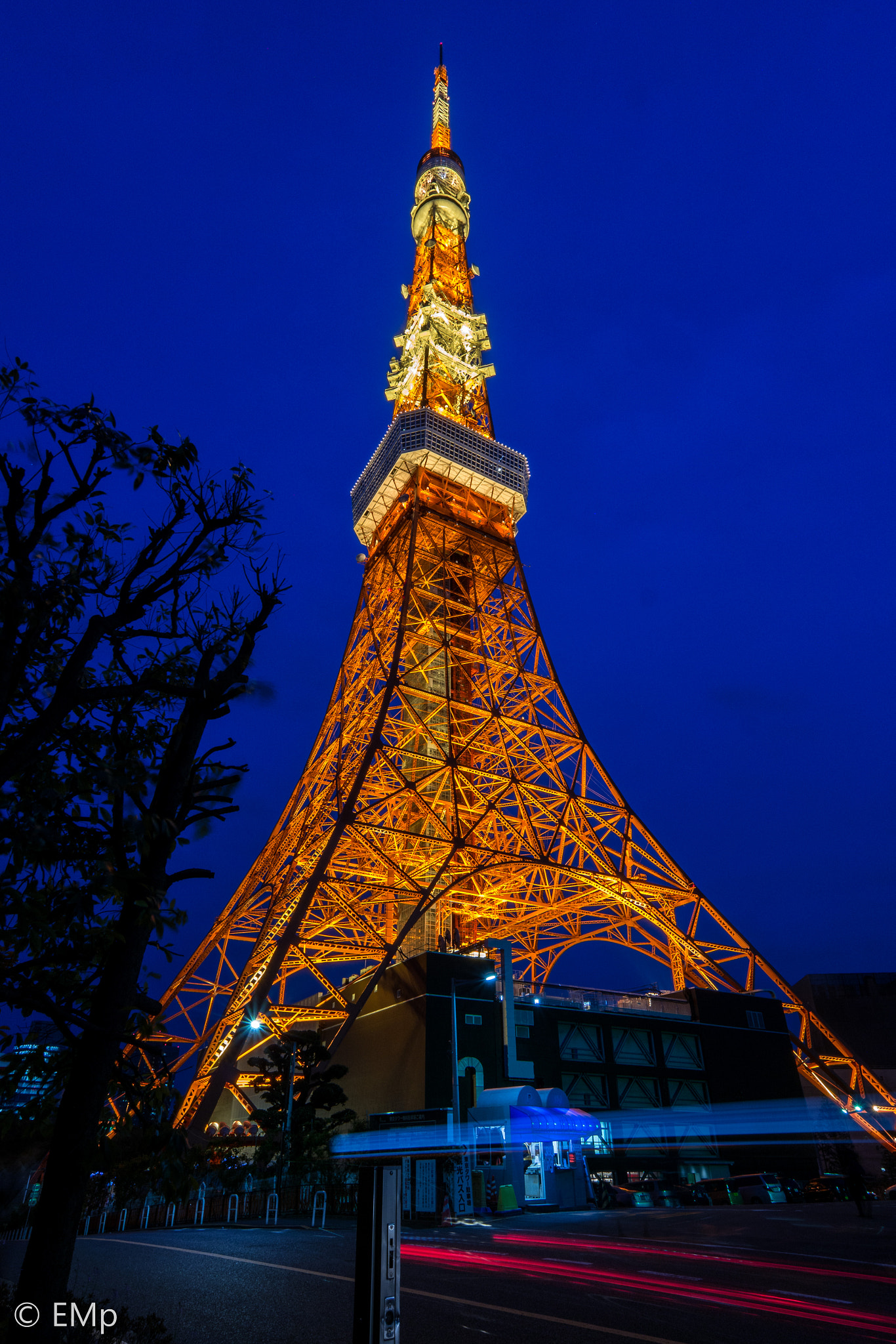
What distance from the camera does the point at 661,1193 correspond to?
817 inches

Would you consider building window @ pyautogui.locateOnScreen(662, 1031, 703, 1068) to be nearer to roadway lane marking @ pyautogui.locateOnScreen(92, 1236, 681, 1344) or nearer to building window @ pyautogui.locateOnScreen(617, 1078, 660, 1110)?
building window @ pyautogui.locateOnScreen(617, 1078, 660, 1110)

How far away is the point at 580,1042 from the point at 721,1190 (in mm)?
5681

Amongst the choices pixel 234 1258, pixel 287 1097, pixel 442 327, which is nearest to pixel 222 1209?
pixel 287 1097

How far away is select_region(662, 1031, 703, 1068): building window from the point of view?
27078 mm

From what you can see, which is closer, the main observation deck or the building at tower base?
the building at tower base

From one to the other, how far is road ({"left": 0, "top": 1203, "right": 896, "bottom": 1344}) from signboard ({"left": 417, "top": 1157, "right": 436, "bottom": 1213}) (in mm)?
3222

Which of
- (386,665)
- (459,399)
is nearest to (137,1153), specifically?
(386,665)

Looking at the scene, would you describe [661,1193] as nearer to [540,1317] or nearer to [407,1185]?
[407,1185]

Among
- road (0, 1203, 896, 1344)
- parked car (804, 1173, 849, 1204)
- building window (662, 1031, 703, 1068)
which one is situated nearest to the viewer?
road (0, 1203, 896, 1344)

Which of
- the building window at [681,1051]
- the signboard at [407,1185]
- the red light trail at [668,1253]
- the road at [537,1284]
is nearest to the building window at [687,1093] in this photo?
the building window at [681,1051]

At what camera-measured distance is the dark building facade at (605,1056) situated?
72.5 ft

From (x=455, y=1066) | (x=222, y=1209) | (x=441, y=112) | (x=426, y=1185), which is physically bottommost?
(x=222, y=1209)

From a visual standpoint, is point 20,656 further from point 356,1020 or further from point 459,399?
point 459,399

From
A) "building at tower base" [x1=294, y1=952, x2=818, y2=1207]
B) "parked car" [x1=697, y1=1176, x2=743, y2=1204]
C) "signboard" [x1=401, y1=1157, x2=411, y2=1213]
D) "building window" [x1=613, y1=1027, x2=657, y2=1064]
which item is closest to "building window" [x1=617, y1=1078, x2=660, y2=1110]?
"building at tower base" [x1=294, y1=952, x2=818, y2=1207]
